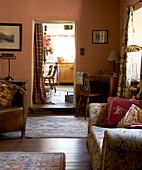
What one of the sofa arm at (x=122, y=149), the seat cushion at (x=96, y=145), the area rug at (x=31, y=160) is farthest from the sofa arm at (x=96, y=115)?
the sofa arm at (x=122, y=149)

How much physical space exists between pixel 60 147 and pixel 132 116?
1235 mm

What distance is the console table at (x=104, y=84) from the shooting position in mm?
5664

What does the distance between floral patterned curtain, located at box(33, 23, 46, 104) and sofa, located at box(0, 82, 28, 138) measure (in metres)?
2.76

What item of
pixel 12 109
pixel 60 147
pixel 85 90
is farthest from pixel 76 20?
pixel 60 147

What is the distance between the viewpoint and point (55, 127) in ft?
16.3

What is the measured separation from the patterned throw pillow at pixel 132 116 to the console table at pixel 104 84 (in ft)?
8.39

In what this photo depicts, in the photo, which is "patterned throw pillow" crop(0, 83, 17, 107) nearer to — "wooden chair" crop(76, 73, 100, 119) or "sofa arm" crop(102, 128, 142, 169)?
"wooden chair" crop(76, 73, 100, 119)

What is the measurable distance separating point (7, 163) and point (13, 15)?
412 centimetres

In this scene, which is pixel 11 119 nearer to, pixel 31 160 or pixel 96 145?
pixel 31 160

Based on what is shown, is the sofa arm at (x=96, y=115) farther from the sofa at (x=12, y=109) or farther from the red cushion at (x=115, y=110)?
the sofa at (x=12, y=109)

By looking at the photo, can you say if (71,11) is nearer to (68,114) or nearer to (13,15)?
(13,15)

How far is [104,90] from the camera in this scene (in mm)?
6457

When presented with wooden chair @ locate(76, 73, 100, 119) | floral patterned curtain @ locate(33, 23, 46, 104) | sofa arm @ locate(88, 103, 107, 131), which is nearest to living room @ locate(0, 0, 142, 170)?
wooden chair @ locate(76, 73, 100, 119)

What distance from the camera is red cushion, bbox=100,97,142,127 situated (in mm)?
3162
